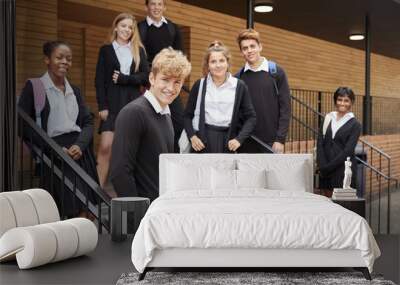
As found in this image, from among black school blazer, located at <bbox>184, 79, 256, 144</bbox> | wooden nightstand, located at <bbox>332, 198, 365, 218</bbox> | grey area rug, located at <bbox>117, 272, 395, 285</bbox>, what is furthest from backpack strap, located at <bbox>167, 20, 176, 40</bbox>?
grey area rug, located at <bbox>117, 272, 395, 285</bbox>

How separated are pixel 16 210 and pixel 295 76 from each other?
830 cm

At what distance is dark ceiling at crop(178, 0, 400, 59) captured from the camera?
784 centimetres

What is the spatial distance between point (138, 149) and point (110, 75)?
115 cm

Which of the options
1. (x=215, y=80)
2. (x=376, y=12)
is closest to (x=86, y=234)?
(x=215, y=80)

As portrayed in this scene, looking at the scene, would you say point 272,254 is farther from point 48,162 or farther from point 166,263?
point 48,162

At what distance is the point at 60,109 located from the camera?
621cm

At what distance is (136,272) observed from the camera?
398 centimetres

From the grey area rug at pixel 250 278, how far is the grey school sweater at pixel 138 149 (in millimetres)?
1628

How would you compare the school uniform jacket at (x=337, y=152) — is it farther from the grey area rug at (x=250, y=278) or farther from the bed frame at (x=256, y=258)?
the bed frame at (x=256, y=258)

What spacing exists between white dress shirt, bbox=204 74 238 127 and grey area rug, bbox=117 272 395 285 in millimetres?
2114

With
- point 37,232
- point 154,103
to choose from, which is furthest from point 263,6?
point 37,232

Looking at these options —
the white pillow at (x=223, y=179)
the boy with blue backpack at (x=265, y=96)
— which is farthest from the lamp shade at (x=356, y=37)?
the white pillow at (x=223, y=179)

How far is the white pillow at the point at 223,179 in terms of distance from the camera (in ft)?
16.3

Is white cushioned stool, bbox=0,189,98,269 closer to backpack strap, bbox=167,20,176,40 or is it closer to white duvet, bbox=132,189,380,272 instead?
white duvet, bbox=132,189,380,272
